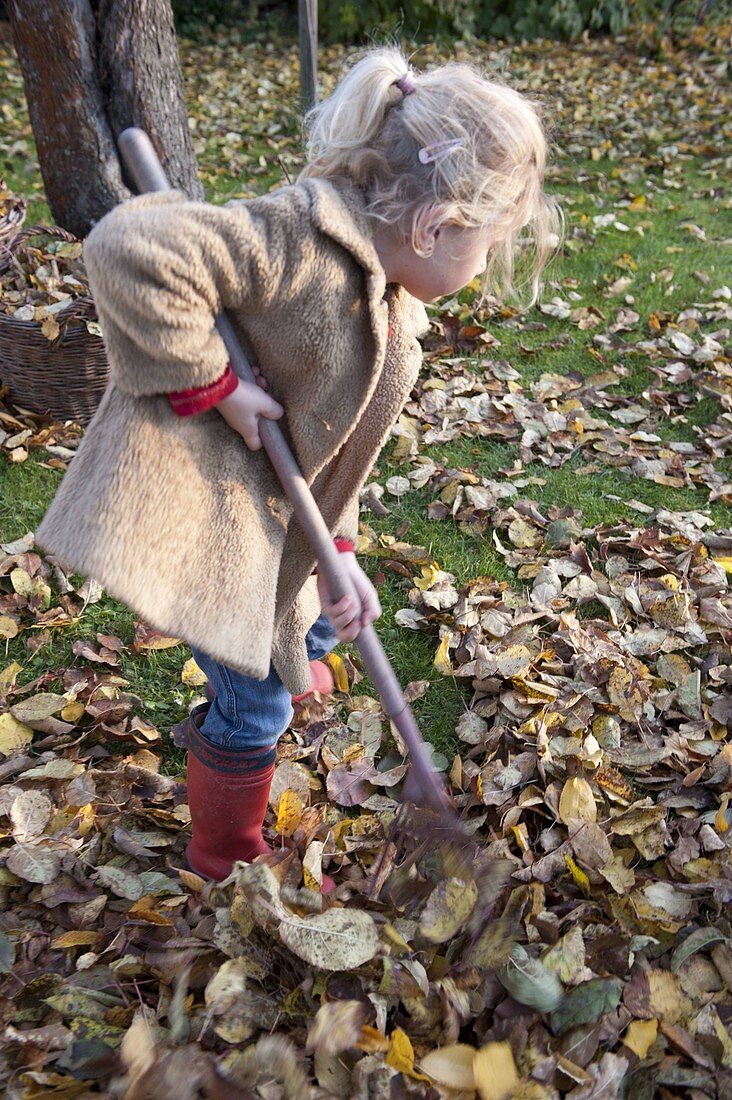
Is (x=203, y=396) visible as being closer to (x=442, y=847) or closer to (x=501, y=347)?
(x=442, y=847)

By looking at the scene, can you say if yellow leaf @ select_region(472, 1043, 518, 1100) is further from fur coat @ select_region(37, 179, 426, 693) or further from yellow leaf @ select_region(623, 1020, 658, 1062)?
fur coat @ select_region(37, 179, 426, 693)

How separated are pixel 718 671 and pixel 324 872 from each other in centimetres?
122

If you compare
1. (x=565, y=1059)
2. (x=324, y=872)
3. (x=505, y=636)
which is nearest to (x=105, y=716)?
(x=324, y=872)

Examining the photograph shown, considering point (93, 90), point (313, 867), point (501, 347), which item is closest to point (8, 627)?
point (313, 867)

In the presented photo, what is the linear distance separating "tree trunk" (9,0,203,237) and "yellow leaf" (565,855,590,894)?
3283 millimetres

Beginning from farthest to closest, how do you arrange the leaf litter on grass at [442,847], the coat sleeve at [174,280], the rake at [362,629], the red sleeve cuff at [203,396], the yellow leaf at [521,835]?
the yellow leaf at [521,835] < the leaf litter on grass at [442,847] < the rake at [362,629] < the red sleeve cuff at [203,396] < the coat sleeve at [174,280]

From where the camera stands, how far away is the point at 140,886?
76.4 inches

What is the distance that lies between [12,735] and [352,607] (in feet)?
3.75

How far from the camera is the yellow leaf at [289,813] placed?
6.89 ft

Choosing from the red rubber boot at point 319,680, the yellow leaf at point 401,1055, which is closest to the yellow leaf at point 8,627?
the red rubber boot at point 319,680

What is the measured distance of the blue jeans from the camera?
5.69ft

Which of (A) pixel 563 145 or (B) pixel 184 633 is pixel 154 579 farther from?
(A) pixel 563 145

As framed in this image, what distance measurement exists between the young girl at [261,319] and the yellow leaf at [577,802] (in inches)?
31.2

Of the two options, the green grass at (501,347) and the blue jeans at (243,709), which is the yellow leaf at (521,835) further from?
the blue jeans at (243,709)
